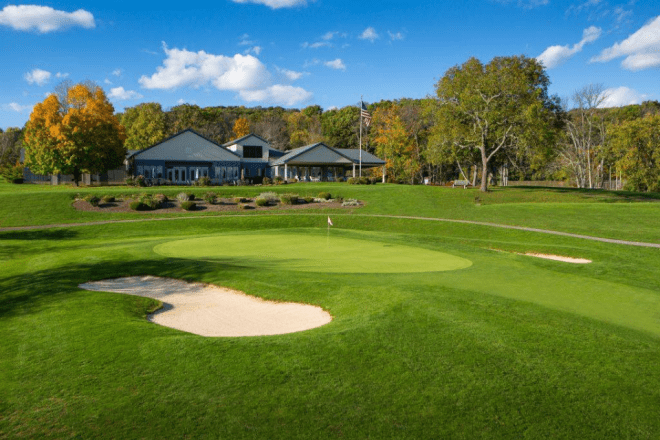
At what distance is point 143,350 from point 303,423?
3.27 metres

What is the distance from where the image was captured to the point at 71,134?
5272cm

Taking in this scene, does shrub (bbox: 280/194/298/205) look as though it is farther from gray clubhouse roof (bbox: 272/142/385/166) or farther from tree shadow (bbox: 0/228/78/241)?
gray clubhouse roof (bbox: 272/142/385/166)

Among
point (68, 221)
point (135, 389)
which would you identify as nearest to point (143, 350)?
point (135, 389)

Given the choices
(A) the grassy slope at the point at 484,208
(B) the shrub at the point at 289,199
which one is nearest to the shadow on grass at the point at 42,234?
(A) the grassy slope at the point at 484,208

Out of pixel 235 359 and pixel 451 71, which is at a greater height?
pixel 451 71

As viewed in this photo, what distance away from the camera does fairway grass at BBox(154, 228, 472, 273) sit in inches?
589

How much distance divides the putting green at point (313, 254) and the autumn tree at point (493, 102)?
1207 inches

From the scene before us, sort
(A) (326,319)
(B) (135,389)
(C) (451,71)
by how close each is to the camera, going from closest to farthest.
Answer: (B) (135,389)
(A) (326,319)
(C) (451,71)

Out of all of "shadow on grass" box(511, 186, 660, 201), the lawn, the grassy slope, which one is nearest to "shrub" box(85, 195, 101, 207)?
the grassy slope

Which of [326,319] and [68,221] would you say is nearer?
[326,319]

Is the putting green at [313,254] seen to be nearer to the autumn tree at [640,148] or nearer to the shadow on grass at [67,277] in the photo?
the shadow on grass at [67,277]

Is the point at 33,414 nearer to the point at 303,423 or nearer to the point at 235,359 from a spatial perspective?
the point at 235,359

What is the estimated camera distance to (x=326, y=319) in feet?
32.5

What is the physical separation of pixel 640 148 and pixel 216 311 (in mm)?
67120
